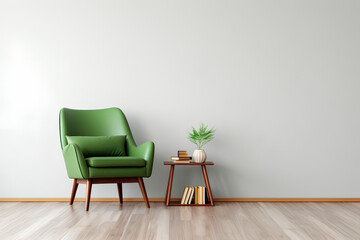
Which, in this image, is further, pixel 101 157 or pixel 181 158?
pixel 181 158

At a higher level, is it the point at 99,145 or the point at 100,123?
the point at 100,123

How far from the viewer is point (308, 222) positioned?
3.13m

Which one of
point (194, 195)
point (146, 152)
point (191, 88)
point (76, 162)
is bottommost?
point (194, 195)

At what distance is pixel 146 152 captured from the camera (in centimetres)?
373

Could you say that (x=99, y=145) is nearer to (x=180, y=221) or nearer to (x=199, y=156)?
(x=199, y=156)

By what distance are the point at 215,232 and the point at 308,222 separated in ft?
2.83

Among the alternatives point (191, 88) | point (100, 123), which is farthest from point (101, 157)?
point (191, 88)

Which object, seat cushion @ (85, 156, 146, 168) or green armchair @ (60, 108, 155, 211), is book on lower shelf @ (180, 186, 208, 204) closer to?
green armchair @ (60, 108, 155, 211)

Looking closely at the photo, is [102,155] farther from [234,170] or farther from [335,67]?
[335,67]

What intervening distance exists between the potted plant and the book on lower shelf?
0.29 m

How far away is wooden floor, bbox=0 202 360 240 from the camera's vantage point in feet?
8.81

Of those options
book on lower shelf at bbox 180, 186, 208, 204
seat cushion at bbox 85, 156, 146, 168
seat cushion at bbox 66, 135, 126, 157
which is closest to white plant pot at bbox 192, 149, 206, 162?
book on lower shelf at bbox 180, 186, 208, 204

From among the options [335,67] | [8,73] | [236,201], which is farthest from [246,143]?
[8,73]

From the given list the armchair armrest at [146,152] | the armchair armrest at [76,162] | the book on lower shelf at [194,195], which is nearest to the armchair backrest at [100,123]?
the armchair armrest at [146,152]
